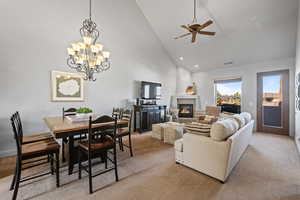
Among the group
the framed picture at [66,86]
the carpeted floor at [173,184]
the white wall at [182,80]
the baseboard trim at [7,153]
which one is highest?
the white wall at [182,80]

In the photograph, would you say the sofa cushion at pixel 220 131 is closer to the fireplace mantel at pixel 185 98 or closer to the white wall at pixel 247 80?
the white wall at pixel 247 80

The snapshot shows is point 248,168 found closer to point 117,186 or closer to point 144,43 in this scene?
point 117,186

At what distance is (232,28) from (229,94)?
9.52 ft

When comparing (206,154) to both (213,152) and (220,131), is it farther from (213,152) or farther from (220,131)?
(220,131)

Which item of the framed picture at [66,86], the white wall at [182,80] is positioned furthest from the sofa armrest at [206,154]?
the white wall at [182,80]

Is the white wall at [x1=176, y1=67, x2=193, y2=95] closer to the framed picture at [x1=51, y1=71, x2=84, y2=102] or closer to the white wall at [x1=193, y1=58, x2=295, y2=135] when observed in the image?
the white wall at [x1=193, y1=58, x2=295, y2=135]

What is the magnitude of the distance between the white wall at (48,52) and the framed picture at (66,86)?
0.13m

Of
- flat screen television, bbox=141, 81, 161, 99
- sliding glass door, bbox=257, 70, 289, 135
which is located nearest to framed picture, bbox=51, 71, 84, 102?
flat screen television, bbox=141, 81, 161, 99

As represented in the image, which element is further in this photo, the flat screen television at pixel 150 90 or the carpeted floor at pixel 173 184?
the flat screen television at pixel 150 90

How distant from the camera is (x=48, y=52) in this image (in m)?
3.37

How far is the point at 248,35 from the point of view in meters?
4.23

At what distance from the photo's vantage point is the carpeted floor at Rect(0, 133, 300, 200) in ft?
5.74

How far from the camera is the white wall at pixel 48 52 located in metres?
2.93

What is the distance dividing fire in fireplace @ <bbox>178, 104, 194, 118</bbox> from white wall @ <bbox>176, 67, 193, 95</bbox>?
75 cm
